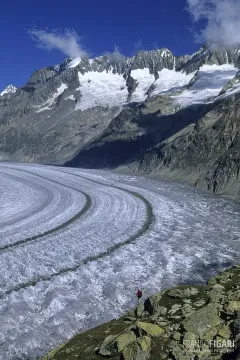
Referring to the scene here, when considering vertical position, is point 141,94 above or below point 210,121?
above

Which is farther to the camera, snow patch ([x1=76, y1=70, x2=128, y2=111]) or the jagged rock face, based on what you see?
snow patch ([x1=76, y1=70, x2=128, y2=111])

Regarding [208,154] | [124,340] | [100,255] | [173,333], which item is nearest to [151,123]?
[208,154]

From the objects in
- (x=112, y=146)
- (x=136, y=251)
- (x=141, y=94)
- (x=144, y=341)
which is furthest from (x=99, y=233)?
(x=141, y=94)

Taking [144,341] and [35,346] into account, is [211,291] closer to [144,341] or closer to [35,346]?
[144,341]

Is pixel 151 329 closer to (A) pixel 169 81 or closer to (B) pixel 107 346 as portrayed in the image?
(B) pixel 107 346

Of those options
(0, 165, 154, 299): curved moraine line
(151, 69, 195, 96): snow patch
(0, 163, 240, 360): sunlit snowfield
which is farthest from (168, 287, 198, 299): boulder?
(151, 69, 195, 96): snow patch

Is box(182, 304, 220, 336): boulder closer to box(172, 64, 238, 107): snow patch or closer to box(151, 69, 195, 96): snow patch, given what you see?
box(172, 64, 238, 107): snow patch

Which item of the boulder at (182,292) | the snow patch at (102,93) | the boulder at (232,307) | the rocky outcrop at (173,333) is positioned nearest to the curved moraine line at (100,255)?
the rocky outcrop at (173,333)
